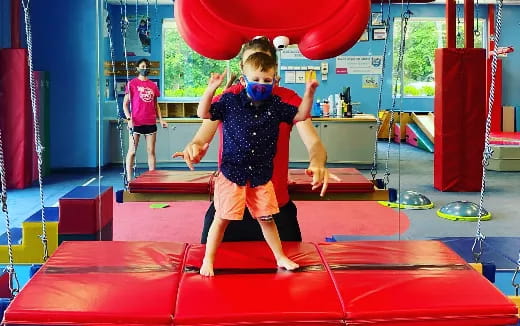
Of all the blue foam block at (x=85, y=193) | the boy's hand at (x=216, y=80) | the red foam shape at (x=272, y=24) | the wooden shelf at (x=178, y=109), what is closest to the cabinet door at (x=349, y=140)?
the wooden shelf at (x=178, y=109)

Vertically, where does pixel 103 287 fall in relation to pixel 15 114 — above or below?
below

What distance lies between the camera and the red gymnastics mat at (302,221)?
5.05 m

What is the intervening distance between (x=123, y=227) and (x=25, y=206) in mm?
1423

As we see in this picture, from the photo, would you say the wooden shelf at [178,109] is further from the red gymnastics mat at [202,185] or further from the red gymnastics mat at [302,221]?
the red gymnastics mat at [202,185]

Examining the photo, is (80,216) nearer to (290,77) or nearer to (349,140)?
(349,140)

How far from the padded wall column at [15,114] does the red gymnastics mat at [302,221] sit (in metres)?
1.69

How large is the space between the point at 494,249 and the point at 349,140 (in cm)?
512

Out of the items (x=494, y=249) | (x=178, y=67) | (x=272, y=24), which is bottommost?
(x=494, y=249)

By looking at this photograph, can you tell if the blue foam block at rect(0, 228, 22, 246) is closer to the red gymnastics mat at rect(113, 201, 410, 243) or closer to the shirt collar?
the red gymnastics mat at rect(113, 201, 410, 243)

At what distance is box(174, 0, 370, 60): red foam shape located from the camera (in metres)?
A: 3.29

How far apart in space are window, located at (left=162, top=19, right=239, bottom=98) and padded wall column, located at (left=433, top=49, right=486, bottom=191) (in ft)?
17.0

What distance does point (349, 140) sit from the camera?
9312mm

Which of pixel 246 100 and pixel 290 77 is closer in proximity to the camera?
pixel 246 100

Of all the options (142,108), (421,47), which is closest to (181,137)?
(142,108)
